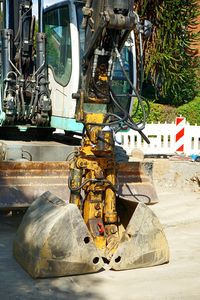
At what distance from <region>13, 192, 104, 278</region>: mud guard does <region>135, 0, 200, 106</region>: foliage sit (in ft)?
47.9

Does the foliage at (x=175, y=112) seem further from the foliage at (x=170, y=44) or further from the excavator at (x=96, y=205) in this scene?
the excavator at (x=96, y=205)

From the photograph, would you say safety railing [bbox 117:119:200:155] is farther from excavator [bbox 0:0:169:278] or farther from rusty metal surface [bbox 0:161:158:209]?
excavator [bbox 0:0:169:278]

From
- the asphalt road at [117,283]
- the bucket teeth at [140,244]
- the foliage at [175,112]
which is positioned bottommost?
the foliage at [175,112]

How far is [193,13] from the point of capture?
2103 centimetres

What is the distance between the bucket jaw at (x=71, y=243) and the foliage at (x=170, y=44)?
14225mm

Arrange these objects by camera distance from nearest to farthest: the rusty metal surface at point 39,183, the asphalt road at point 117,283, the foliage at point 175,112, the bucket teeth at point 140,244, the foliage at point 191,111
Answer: the asphalt road at point 117,283
the bucket teeth at point 140,244
the rusty metal surface at point 39,183
the foliage at point 175,112
the foliage at point 191,111

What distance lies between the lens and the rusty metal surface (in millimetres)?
7035

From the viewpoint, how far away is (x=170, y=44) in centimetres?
2075

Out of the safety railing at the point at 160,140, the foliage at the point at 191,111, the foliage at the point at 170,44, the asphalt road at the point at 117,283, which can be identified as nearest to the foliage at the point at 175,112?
the foliage at the point at 191,111

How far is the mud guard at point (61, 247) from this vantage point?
5543mm

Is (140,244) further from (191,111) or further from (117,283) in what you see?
(191,111)

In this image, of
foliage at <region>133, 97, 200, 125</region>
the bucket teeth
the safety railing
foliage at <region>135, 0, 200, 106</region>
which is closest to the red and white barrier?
the safety railing

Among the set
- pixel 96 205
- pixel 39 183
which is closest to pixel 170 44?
pixel 39 183

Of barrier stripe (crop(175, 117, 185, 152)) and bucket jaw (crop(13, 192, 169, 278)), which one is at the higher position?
bucket jaw (crop(13, 192, 169, 278))
